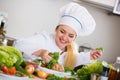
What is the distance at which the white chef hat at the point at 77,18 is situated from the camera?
1539 mm

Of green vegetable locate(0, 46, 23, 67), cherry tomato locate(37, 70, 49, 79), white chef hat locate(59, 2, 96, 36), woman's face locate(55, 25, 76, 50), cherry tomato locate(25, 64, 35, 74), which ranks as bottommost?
cherry tomato locate(37, 70, 49, 79)

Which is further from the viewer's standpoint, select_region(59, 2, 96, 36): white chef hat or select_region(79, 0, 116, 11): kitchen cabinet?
select_region(79, 0, 116, 11): kitchen cabinet

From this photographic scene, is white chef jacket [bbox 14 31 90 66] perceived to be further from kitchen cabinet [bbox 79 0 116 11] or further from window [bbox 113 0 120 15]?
window [bbox 113 0 120 15]

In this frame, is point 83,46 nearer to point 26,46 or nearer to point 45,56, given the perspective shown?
point 26,46

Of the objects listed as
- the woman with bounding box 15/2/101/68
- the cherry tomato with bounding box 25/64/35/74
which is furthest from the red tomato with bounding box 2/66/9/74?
the woman with bounding box 15/2/101/68

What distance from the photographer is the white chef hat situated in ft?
5.05

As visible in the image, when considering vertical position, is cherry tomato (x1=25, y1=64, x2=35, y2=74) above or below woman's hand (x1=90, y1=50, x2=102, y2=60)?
below

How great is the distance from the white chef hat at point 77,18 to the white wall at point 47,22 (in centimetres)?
117

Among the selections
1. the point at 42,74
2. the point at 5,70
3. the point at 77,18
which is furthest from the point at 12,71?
the point at 77,18

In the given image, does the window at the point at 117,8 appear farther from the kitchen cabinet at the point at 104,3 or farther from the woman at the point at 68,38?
the woman at the point at 68,38

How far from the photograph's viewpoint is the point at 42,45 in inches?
68.2

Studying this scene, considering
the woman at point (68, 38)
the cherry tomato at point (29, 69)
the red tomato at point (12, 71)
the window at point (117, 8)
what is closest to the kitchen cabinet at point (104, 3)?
the window at point (117, 8)

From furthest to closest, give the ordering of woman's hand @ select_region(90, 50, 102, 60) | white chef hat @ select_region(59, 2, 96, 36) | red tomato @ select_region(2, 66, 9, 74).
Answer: white chef hat @ select_region(59, 2, 96, 36) → woman's hand @ select_region(90, 50, 102, 60) → red tomato @ select_region(2, 66, 9, 74)

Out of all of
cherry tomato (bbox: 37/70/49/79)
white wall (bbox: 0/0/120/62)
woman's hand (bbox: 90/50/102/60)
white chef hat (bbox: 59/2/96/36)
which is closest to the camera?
cherry tomato (bbox: 37/70/49/79)
